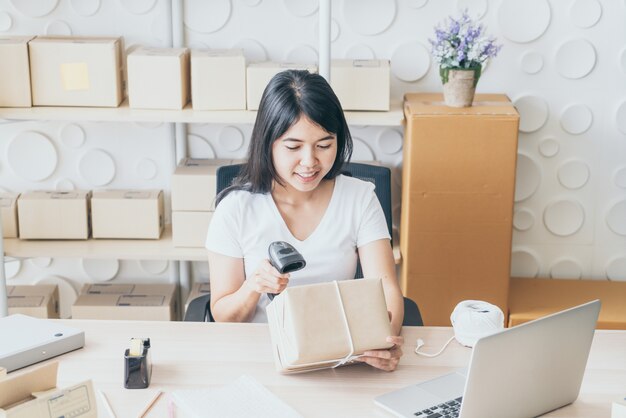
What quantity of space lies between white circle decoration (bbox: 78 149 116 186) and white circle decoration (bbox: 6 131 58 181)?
11 centimetres

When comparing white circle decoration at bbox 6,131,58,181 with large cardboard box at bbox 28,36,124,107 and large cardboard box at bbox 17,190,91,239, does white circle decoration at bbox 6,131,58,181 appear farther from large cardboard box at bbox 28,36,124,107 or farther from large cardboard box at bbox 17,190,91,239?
large cardboard box at bbox 28,36,124,107

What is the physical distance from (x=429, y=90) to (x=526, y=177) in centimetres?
50

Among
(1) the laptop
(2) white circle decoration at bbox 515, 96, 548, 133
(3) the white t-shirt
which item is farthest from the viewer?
(2) white circle decoration at bbox 515, 96, 548, 133

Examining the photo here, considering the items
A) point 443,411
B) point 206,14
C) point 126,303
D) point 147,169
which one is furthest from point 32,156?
point 443,411

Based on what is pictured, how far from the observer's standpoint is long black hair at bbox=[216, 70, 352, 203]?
7.03ft

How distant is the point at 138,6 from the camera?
10.7 feet

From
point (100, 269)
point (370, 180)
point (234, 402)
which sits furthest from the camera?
point (100, 269)

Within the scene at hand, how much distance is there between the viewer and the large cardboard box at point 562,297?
3.07 meters

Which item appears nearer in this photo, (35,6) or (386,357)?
(386,357)

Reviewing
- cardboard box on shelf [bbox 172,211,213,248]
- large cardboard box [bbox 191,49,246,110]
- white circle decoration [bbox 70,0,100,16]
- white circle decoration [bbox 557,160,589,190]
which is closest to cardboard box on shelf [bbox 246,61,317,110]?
large cardboard box [bbox 191,49,246,110]

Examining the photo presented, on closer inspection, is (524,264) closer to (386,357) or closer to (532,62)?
(532,62)

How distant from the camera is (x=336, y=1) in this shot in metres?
3.22

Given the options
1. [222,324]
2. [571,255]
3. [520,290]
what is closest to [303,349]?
[222,324]

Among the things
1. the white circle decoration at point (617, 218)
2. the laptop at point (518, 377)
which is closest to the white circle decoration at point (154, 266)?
the white circle decoration at point (617, 218)
